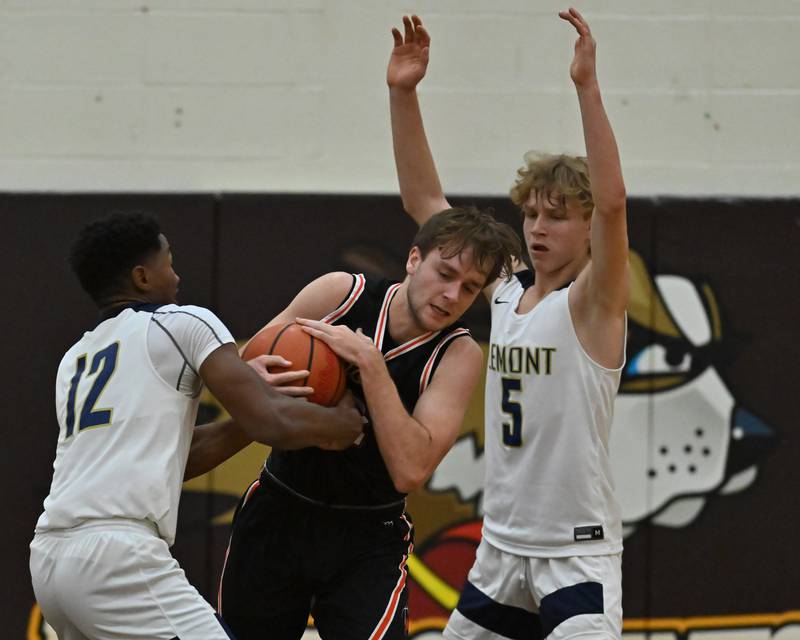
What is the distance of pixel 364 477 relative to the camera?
3887 millimetres

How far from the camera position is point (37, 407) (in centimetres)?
591

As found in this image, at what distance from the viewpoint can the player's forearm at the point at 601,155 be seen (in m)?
3.74

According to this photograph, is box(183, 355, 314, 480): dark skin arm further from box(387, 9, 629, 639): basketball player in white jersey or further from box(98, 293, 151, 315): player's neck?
box(387, 9, 629, 639): basketball player in white jersey

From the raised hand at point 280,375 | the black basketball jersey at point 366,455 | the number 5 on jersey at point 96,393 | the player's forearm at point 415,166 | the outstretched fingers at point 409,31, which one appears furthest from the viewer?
the player's forearm at point 415,166

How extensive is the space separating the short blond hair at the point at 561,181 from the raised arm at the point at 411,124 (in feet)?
1.35

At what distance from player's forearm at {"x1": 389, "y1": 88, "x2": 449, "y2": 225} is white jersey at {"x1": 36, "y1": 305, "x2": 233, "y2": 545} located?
4.45ft

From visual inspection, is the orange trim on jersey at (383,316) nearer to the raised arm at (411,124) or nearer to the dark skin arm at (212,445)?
the dark skin arm at (212,445)

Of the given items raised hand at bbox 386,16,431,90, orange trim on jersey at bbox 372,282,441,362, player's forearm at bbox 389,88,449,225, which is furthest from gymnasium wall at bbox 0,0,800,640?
orange trim on jersey at bbox 372,282,441,362

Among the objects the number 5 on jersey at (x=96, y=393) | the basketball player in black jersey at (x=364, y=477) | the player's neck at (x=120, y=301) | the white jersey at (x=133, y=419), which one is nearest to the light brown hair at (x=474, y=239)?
the basketball player in black jersey at (x=364, y=477)

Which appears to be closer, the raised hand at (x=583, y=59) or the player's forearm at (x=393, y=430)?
the player's forearm at (x=393, y=430)

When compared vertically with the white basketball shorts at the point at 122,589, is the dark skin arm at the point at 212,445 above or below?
above

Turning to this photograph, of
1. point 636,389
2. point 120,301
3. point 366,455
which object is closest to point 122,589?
point 120,301

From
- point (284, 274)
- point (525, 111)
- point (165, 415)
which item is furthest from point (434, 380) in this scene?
point (525, 111)

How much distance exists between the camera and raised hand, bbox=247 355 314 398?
3.53 meters
